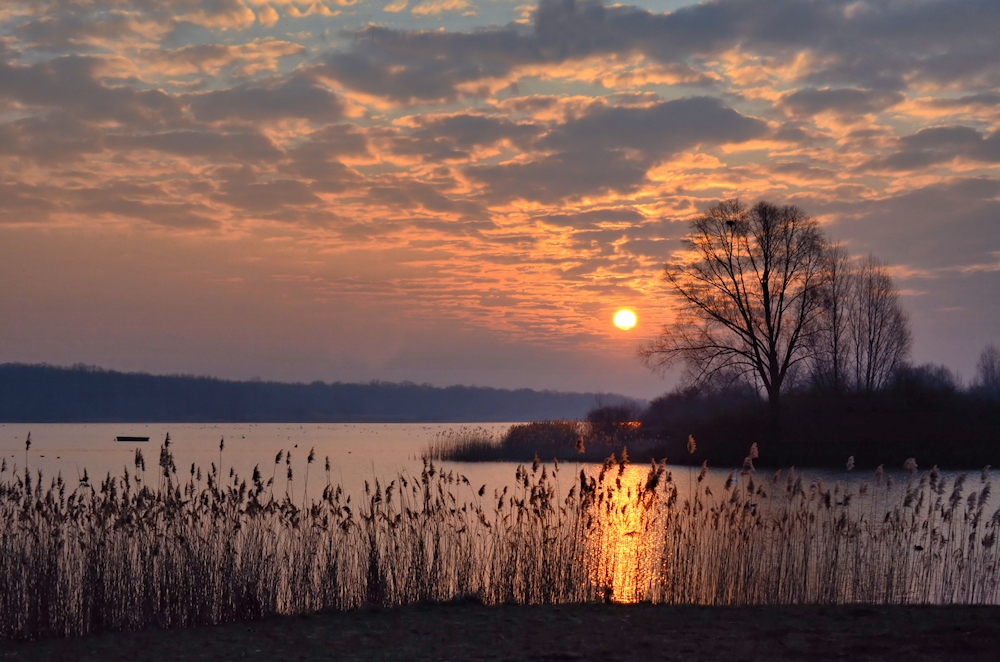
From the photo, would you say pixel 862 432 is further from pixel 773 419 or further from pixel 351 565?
pixel 351 565

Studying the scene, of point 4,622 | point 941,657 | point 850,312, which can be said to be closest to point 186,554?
point 4,622

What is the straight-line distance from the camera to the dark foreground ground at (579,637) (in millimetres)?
7941

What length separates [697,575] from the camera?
40.1 ft

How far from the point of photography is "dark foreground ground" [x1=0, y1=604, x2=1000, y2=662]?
26.1ft

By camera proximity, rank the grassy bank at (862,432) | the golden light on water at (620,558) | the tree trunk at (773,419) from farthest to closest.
A: 1. the tree trunk at (773,419)
2. the grassy bank at (862,432)
3. the golden light on water at (620,558)

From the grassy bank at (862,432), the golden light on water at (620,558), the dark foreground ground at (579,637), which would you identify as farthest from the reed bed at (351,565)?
the grassy bank at (862,432)

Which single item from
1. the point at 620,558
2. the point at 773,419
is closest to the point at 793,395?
the point at 773,419

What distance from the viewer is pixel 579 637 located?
28.4 ft

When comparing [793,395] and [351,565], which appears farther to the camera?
[793,395]

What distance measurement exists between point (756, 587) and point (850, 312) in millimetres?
44475

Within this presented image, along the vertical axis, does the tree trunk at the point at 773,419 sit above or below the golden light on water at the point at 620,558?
above

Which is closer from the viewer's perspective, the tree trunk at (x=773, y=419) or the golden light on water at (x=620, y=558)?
the golden light on water at (x=620, y=558)

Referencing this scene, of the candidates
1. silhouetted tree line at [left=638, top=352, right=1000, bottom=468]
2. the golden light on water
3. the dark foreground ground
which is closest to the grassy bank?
silhouetted tree line at [left=638, top=352, right=1000, bottom=468]

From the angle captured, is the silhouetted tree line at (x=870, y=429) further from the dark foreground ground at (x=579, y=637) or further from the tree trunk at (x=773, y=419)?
the dark foreground ground at (x=579, y=637)
